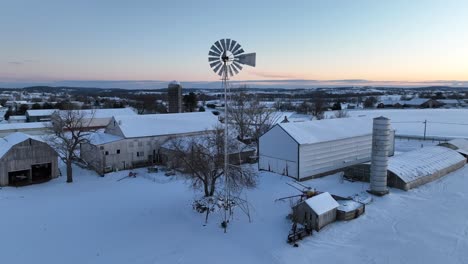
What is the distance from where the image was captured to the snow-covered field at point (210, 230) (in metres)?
15.7

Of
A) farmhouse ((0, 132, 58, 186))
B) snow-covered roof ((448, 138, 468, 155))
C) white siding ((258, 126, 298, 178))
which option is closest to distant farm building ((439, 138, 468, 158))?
snow-covered roof ((448, 138, 468, 155))

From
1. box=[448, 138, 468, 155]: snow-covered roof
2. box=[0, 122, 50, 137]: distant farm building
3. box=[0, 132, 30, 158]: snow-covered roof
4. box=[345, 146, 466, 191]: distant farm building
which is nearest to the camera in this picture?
box=[345, 146, 466, 191]: distant farm building

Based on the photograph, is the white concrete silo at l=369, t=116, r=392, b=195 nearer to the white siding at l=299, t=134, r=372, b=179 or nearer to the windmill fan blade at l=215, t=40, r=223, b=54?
the white siding at l=299, t=134, r=372, b=179

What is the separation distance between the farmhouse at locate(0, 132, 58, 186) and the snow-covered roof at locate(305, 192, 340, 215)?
23964 millimetres

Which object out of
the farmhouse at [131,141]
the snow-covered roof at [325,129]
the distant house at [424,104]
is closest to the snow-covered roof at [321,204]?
the snow-covered roof at [325,129]

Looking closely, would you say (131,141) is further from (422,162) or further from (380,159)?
(422,162)

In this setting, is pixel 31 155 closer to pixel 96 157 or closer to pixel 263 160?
pixel 96 157

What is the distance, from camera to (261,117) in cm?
4694

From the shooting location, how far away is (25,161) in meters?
29.1

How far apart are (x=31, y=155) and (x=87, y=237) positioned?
614 inches

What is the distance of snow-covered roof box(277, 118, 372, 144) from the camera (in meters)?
28.7

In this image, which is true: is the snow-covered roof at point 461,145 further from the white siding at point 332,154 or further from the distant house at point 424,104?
the distant house at point 424,104

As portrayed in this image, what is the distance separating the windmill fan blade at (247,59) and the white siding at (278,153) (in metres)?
10.7

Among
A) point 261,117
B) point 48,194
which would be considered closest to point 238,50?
point 48,194
